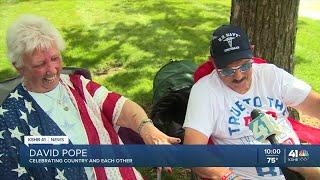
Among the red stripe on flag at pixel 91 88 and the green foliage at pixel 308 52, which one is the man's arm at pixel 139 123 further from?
Result: the green foliage at pixel 308 52

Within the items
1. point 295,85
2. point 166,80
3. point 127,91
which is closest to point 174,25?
point 127,91

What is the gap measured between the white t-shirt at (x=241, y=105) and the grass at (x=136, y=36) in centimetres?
152

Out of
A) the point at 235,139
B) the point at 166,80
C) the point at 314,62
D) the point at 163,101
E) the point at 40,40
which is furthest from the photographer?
the point at 314,62

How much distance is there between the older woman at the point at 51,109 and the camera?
2805mm

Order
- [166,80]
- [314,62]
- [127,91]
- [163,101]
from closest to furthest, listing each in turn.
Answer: [163,101], [166,80], [127,91], [314,62]

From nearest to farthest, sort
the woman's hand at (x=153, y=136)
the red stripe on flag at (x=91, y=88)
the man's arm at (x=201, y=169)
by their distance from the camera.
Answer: the woman's hand at (x=153, y=136) → the man's arm at (x=201, y=169) → the red stripe on flag at (x=91, y=88)

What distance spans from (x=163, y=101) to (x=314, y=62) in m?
4.39

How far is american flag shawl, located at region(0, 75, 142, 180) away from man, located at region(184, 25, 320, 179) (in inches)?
17.9

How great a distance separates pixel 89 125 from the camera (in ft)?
9.77

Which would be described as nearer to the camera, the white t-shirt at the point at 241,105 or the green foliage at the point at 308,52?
the white t-shirt at the point at 241,105

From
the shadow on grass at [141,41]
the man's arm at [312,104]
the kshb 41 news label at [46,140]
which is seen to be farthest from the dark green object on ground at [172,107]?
the shadow on grass at [141,41]

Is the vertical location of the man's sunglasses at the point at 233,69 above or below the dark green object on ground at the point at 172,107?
above

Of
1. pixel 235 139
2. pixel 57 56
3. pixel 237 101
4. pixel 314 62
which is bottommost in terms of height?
pixel 314 62

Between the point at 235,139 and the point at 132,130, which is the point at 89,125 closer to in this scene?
the point at 132,130
